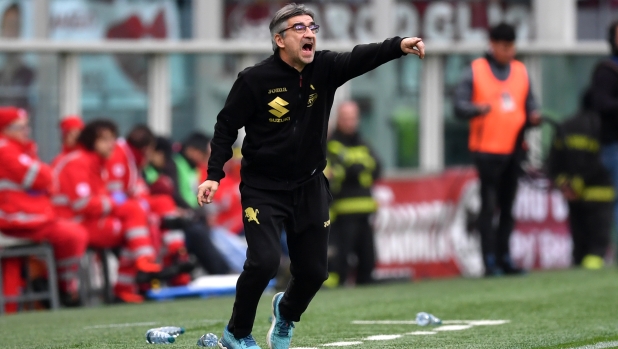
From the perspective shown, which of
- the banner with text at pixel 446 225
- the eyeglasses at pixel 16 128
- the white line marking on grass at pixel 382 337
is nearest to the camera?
the white line marking on grass at pixel 382 337

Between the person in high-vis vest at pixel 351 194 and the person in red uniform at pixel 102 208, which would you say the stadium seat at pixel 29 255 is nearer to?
the person in red uniform at pixel 102 208

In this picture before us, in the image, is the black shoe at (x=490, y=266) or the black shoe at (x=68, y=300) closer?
the black shoe at (x=68, y=300)

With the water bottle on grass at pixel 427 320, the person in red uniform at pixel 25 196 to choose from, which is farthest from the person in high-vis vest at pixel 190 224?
Result: the water bottle on grass at pixel 427 320

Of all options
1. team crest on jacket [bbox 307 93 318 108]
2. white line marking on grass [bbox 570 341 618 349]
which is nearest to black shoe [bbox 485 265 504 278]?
white line marking on grass [bbox 570 341 618 349]

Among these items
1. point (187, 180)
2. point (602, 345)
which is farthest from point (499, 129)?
point (602, 345)

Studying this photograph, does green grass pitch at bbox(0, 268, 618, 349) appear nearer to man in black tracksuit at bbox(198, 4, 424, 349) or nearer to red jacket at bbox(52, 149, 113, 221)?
man in black tracksuit at bbox(198, 4, 424, 349)

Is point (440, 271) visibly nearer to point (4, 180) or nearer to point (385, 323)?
point (4, 180)

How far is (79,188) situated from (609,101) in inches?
217

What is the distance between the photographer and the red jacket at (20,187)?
12.4 metres

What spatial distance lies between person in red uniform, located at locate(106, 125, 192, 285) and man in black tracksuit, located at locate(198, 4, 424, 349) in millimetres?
6477

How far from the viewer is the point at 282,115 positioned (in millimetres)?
7301

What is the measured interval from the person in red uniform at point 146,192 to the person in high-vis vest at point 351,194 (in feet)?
5.62

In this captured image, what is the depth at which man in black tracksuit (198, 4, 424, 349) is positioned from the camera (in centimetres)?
726

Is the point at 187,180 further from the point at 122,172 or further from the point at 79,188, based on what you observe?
the point at 79,188
